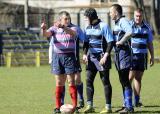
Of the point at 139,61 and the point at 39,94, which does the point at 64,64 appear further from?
the point at 39,94

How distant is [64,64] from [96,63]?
675 mm

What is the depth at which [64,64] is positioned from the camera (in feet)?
39.0

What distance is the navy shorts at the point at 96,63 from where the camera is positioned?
11961 millimetres

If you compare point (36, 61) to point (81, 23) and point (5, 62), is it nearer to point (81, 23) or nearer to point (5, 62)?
point (5, 62)

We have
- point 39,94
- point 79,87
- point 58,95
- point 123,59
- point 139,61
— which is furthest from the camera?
point 39,94

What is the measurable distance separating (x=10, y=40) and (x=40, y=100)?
969 inches

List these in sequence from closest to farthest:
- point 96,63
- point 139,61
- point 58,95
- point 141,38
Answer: point 58,95, point 96,63, point 139,61, point 141,38

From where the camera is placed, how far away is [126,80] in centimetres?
1180

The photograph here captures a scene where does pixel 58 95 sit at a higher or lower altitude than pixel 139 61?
lower

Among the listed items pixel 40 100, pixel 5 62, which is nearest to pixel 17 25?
pixel 5 62

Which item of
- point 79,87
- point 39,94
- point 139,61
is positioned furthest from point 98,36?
point 39,94

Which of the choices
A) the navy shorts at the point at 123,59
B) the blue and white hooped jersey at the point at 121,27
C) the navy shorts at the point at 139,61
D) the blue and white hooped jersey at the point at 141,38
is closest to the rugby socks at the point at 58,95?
the navy shorts at the point at 123,59

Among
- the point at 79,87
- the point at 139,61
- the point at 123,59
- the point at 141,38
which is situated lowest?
the point at 79,87

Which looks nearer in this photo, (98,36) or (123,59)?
(123,59)
